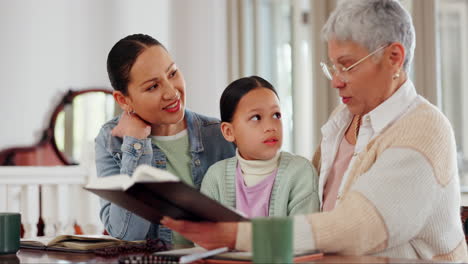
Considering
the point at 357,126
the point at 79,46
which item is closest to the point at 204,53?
the point at 79,46

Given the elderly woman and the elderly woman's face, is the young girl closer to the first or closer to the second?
the elderly woman

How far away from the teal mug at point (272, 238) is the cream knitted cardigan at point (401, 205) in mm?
226

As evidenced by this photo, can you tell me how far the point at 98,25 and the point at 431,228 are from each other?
3203 millimetres

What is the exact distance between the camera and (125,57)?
219 cm

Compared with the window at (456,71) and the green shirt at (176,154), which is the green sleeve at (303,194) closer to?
the green shirt at (176,154)

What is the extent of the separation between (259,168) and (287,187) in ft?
0.38

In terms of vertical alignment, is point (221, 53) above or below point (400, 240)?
above

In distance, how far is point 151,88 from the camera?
2.17 meters

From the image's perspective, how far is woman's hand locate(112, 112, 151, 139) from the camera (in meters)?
2.19

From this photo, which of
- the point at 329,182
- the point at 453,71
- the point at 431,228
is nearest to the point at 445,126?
the point at 431,228

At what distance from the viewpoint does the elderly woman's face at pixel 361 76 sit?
190 cm

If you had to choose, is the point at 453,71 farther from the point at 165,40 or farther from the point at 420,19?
the point at 165,40

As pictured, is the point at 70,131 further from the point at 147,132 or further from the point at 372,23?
the point at 372,23

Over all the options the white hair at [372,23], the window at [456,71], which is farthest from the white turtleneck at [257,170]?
the window at [456,71]
